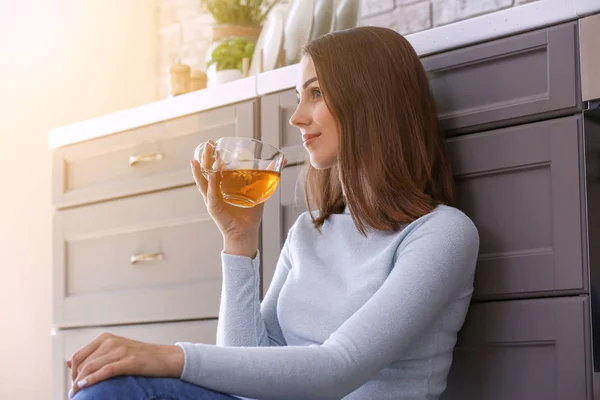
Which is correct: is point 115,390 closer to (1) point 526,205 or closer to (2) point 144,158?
(1) point 526,205

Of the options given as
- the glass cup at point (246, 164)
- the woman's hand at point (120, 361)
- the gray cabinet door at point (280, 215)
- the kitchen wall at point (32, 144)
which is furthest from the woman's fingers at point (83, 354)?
the kitchen wall at point (32, 144)

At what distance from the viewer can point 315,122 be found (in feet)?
5.19

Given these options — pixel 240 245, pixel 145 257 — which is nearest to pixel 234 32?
pixel 145 257

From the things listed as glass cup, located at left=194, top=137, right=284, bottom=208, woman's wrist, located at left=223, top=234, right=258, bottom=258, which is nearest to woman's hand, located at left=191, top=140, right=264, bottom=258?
woman's wrist, located at left=223, top=234, right=258, bottom=258

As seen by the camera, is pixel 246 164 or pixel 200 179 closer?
pixel 246 164

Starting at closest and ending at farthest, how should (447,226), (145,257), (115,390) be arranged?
(115,390) → (447,226) → (145,257)

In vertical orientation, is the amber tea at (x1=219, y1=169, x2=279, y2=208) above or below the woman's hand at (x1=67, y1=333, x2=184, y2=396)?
above

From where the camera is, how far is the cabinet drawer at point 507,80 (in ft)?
4.80

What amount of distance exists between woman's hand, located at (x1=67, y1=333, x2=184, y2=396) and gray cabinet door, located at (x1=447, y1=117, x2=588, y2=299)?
0.58 meters

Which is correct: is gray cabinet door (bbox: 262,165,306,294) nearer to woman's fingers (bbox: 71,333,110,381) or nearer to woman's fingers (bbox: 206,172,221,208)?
woman's fingers (bbox: 206,172,221,208)

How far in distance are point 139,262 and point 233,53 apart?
56 centimetres

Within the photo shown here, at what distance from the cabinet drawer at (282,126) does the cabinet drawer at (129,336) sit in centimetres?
43

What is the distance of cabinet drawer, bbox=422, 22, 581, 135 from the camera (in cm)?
146

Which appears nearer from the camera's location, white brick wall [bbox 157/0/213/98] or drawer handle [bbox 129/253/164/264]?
drawer handle [bbox 129/253/164/264]
